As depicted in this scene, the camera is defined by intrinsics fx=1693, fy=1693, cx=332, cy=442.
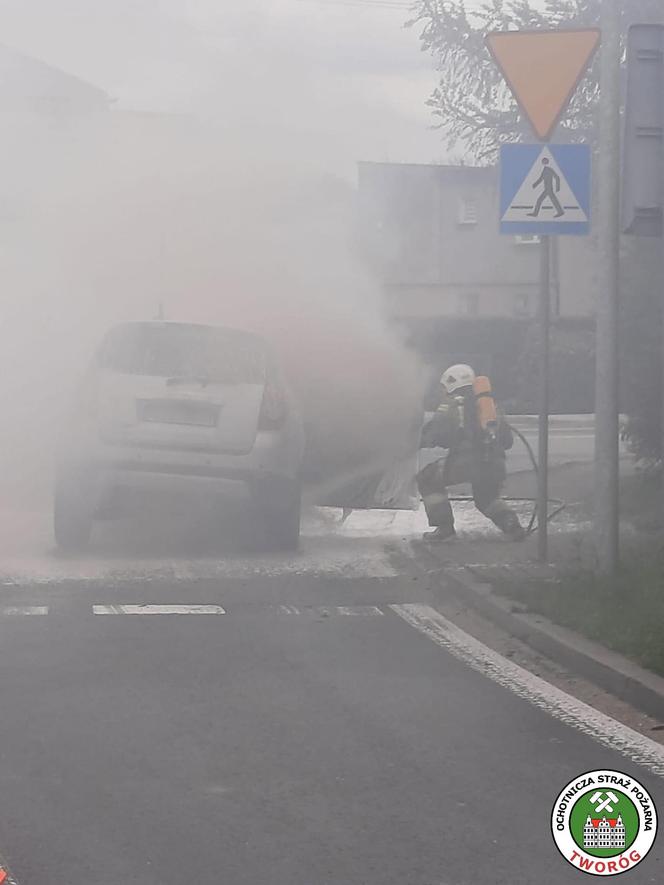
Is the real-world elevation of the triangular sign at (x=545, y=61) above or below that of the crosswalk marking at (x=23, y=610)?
above

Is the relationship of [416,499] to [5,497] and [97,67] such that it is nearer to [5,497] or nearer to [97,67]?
[5,497]

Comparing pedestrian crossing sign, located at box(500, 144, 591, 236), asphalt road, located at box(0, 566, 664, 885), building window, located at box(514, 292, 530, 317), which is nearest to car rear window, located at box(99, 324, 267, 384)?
pedestrian crossing sign, located at box(500, 144, 591, 236)

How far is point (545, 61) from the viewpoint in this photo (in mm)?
9539

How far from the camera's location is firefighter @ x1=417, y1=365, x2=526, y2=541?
39.3 feet

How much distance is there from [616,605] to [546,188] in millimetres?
2659

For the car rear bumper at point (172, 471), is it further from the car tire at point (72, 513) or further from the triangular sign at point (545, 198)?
the triangular sign at point (545, 198)

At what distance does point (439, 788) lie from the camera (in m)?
5.66

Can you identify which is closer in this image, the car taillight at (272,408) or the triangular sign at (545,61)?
the triangular sign at (545,61)

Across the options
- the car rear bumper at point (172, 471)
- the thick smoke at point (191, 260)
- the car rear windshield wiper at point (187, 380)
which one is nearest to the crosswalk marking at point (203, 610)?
the car rear bumper at point (172, 471)

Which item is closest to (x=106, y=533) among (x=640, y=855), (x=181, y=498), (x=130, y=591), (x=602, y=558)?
(x=181, y=498)

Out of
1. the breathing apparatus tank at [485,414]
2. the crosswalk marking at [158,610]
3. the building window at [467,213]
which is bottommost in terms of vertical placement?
the crosswalk marking at [158,610]

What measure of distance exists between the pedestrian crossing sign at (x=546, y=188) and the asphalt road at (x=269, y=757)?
2.52 meters

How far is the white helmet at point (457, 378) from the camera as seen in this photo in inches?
472

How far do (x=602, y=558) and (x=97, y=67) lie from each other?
1290 centimetres
